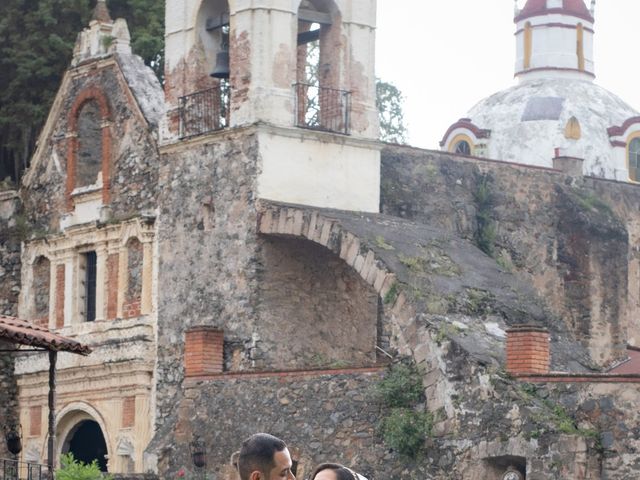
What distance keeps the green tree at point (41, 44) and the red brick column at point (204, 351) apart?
10560mm

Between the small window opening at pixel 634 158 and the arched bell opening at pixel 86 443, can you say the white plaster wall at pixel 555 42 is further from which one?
the arched bell opening at pixel 86 443

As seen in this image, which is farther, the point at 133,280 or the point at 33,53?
the point at 33,53

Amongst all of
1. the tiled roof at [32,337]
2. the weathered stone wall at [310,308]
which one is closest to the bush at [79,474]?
the weathered stone wall at [310,308]

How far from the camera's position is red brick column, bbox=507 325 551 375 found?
25.1 metres

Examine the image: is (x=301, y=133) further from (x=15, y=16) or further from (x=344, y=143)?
(x=15, y=16)

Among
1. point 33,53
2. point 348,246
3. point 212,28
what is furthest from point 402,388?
point 33,53

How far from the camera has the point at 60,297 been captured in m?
34.9

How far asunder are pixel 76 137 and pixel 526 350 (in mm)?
12687

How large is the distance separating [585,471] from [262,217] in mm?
7927

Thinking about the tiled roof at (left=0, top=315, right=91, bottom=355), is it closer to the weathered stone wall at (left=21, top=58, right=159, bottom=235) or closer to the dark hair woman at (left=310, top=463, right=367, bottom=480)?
the weathered stone wall at (left=21, top=58, right=159, bottom=235)

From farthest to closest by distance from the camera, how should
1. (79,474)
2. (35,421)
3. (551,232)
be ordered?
(35,421) → (551,232) → (79,474)

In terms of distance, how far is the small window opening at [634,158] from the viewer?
42500 millimetres

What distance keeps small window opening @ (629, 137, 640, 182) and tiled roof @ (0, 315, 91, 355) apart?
69.9 ft

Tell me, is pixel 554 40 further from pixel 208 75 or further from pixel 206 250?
pixel 206 250
